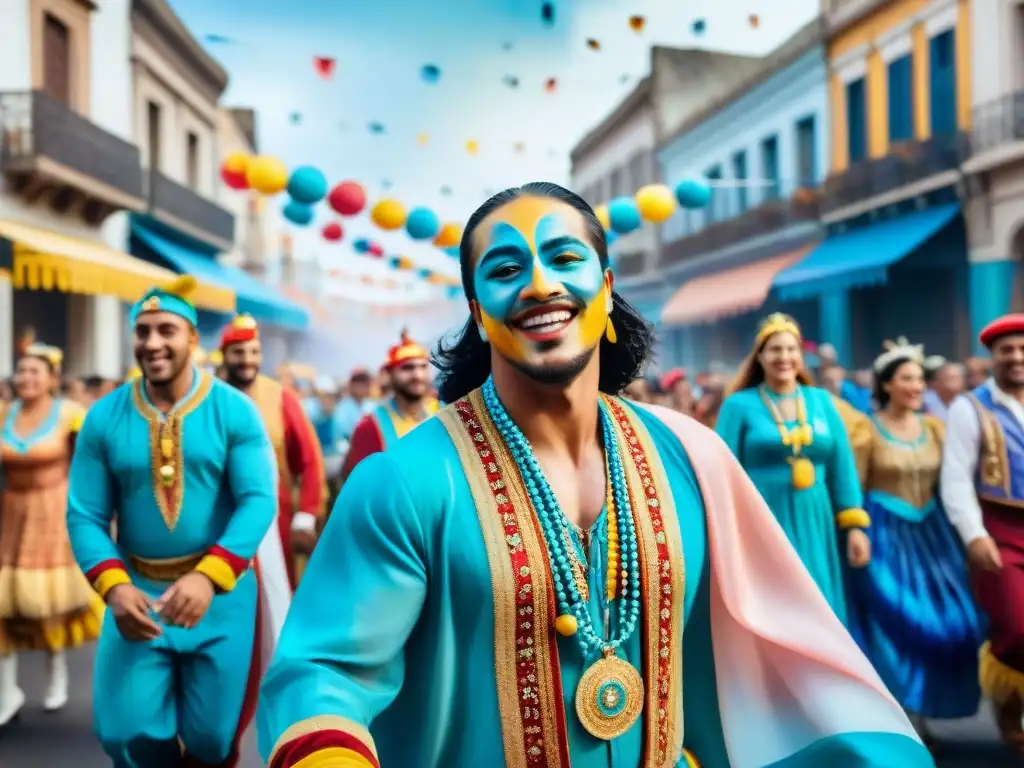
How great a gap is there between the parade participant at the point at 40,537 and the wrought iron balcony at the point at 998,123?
13.8 meters

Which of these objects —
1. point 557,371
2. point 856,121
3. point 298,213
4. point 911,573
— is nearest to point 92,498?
point 557,371

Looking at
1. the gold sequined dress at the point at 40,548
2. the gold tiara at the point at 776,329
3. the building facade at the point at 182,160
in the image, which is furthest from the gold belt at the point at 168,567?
the building facade at the point at 182,160

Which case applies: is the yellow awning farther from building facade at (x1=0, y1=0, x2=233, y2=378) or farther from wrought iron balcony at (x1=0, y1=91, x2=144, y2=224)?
wrought iron balcony at (x1=0, y1=91, x2=144, y2=224)

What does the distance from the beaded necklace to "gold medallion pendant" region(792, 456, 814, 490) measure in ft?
11.8

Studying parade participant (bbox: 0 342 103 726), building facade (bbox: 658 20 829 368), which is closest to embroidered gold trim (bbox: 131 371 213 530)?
parade participant (bbox: 0 342 103 726)

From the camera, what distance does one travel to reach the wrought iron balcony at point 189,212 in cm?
2041

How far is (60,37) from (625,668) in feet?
58.1

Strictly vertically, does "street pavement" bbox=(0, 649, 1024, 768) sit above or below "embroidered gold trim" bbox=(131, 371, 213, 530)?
below

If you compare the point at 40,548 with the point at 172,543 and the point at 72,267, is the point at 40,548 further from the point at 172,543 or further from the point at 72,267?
the point at 72,267

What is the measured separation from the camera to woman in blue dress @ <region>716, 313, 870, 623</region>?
218 inches

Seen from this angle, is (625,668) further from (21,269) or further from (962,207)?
(962,207)

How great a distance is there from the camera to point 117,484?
398 centimetres

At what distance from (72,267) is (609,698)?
43.1 feet

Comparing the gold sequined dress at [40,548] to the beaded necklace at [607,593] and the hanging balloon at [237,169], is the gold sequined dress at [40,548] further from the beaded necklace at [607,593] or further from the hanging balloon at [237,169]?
the beaded necklace at [607,593]
